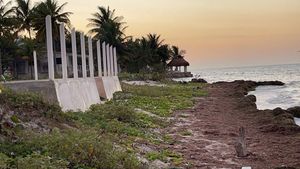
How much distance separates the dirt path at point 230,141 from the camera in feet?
37.7

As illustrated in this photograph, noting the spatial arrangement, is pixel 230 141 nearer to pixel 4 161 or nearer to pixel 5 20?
pixel 4 161

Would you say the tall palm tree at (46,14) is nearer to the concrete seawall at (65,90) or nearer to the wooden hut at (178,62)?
the concrete seawall at (65,90)

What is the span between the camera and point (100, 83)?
2336 cm

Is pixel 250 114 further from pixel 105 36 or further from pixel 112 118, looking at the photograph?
pixel 105 36

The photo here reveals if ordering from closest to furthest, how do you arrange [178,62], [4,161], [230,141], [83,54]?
1. [4,161]
2. [230,141]
3. [83,54]
4. [178,62]

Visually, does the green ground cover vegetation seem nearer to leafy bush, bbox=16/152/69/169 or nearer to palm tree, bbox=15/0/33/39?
leafy bush, bbox=16/152/69/169

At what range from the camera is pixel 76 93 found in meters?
16.0

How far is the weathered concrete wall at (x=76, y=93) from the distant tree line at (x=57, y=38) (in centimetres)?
255

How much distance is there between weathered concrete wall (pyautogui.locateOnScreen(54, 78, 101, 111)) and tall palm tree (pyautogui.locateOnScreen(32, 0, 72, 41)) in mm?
19115

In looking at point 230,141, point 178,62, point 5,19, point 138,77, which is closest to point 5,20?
point 5,19

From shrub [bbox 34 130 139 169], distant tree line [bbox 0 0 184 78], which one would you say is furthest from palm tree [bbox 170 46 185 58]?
shrub [bbox 34 130 139 169]

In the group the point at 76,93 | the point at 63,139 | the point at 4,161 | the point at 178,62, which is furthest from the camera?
the point at 178,62

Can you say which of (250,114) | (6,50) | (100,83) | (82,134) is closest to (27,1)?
(6,50)

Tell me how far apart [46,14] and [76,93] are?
82.4ft
